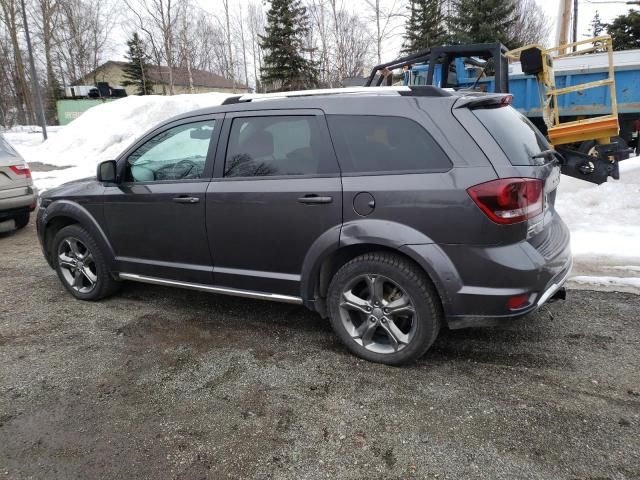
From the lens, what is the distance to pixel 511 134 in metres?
3.12

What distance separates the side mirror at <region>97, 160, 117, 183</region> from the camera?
4234 mm

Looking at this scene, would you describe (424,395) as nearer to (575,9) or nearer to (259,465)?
(259,465)

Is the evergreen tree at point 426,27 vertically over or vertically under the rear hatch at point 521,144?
over

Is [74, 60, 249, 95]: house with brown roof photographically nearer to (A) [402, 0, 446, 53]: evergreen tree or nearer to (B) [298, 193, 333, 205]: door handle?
(A) [402, 0, 446, 53]: evergreen tree

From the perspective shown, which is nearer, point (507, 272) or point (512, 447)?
point (512, 447)

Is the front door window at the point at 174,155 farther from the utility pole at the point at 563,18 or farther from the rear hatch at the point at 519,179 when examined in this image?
the utility pole at the point at 563,18

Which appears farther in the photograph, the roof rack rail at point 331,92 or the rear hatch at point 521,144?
the roof rack rail at point 331,92

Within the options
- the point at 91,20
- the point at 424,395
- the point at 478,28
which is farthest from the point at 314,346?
the point at 91,20

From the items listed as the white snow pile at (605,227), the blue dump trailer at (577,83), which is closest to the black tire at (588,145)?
the white snow pile at (605,227)

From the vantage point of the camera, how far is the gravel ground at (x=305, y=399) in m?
2.42

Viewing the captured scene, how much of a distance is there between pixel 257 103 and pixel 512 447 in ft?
9.24

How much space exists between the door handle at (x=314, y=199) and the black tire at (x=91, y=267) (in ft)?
7.37

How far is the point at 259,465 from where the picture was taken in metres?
2.42

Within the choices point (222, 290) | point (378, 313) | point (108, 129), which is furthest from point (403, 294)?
point (108, 129)
